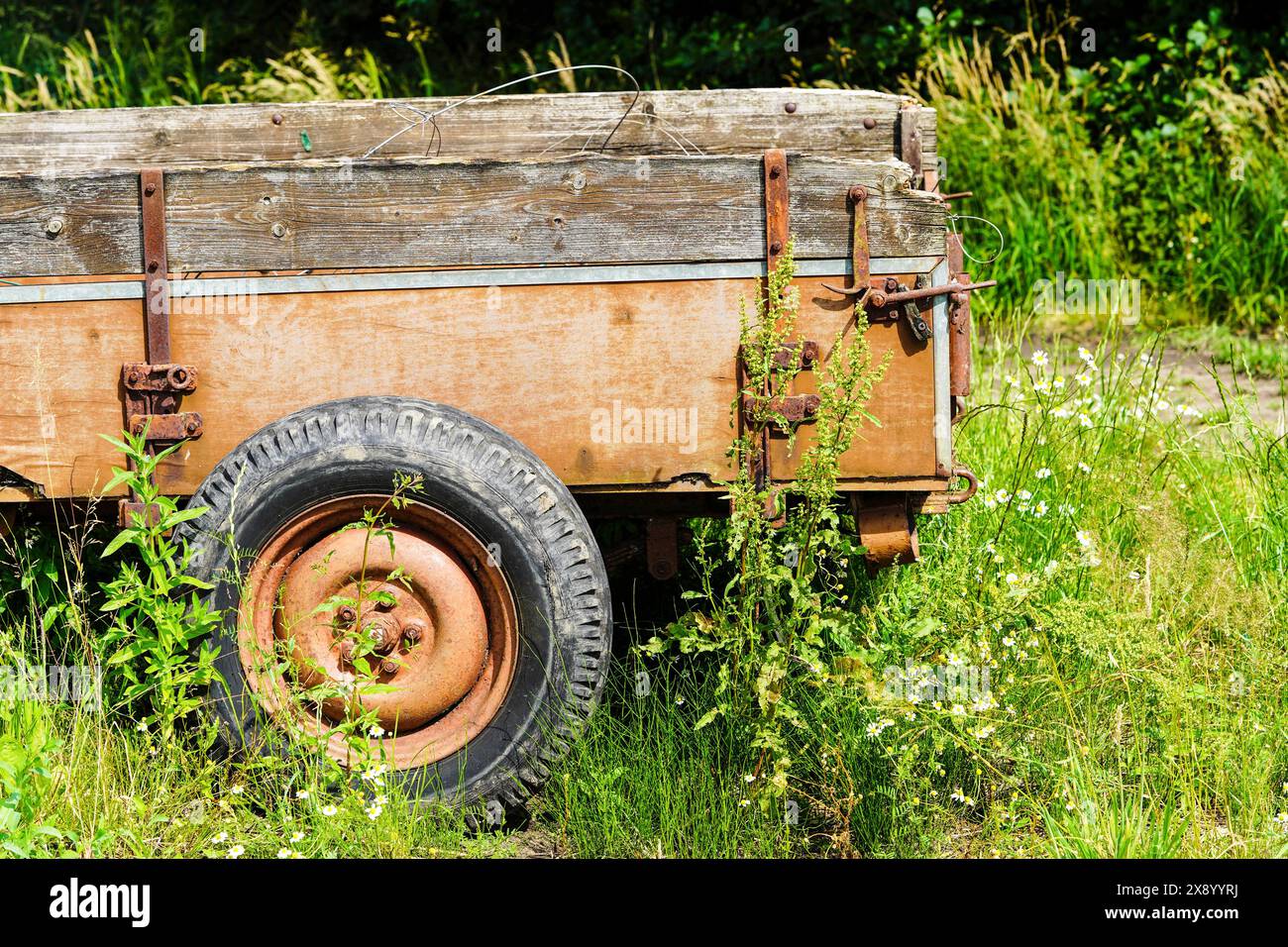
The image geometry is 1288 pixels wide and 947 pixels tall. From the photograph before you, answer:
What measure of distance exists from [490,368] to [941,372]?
43.6 inches

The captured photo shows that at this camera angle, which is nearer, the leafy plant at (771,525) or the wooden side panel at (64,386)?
the leafy plant at (771,525)

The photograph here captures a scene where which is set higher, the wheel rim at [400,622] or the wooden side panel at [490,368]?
the wooden side panel at [490,368]

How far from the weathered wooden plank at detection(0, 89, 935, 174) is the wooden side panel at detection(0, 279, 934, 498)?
1234 millimetres

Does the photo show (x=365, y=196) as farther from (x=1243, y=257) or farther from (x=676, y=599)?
(x=1243, y=257)

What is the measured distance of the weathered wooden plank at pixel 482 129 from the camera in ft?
13.6

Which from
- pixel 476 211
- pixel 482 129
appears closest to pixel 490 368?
pixel 476 211

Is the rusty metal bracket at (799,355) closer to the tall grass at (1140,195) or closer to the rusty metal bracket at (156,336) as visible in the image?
the rusty metal bracket at (156,336)

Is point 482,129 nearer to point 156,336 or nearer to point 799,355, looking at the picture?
point 156,336

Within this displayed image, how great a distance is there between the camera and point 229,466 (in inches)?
121

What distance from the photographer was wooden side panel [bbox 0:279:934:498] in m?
3.12

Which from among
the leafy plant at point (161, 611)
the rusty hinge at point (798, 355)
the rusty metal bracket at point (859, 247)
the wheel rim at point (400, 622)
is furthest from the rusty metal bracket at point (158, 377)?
the rusty metal bracket at point (859, 247)

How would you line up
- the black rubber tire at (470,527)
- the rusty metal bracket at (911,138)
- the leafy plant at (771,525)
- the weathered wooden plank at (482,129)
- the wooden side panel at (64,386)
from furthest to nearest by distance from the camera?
the weathered wooden plank at (482,129) → the rusty metal bracket at (911,138) → the wooden side panel at (64,386) → the black rubber tire at (470,527) → the leafy plant at (771,525)
